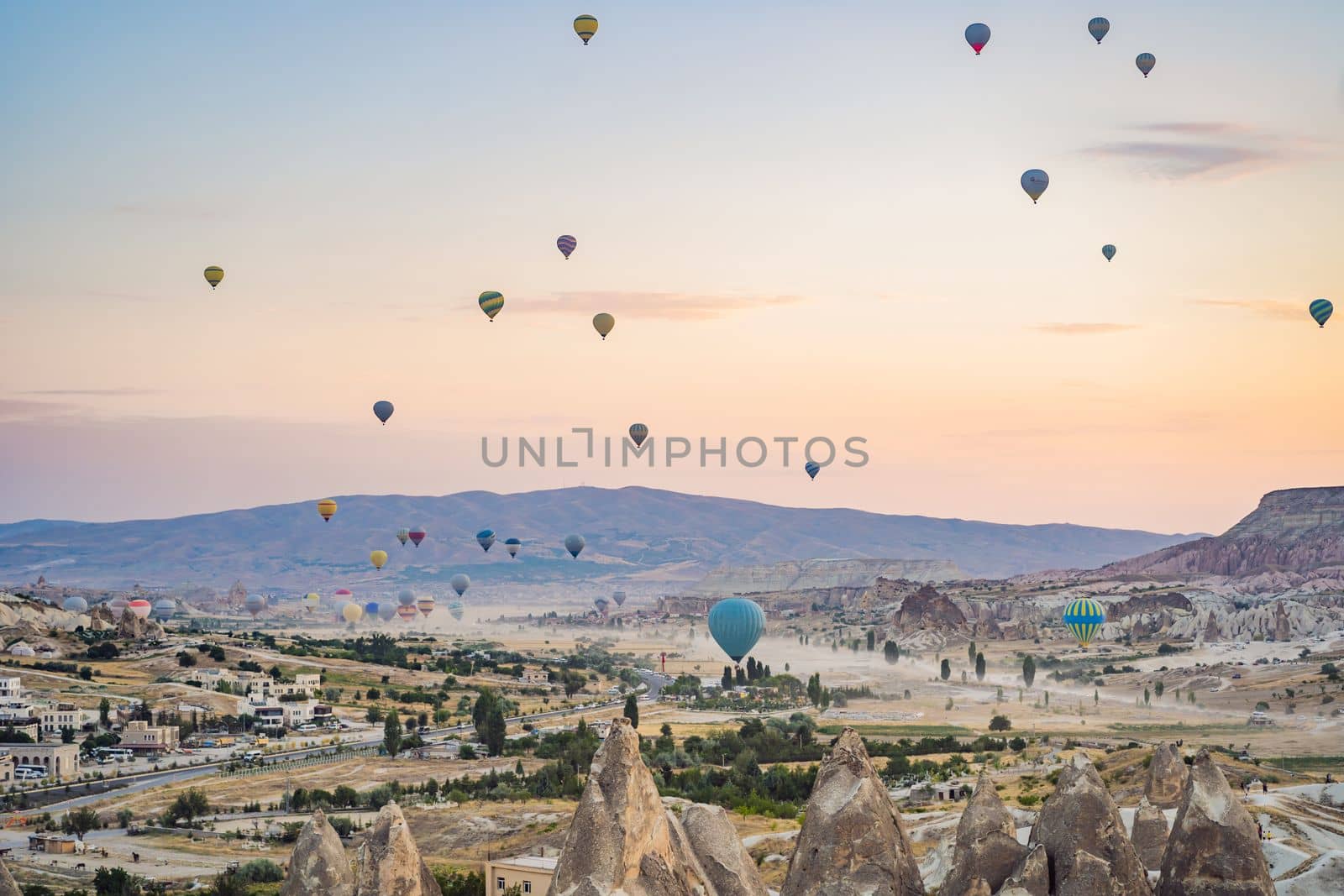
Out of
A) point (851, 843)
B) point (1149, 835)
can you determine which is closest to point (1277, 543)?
point (1149, 835)

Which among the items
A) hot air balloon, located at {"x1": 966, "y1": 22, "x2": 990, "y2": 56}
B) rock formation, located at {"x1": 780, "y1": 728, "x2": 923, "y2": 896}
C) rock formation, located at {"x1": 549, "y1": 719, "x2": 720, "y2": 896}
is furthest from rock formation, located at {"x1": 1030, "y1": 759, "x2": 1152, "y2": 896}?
hot air balloon, located at {"x1": 966, "y1": 22, "x2": 990, "y2": 56}

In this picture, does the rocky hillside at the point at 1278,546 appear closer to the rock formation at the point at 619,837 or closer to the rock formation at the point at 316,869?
the rock formation at the point at 316,869

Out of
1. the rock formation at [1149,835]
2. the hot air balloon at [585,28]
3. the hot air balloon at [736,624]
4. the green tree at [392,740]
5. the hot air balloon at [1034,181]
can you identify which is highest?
the hot air balloon at [585,28]

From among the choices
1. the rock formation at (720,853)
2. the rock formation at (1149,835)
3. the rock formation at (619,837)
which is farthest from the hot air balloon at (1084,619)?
the rock formation at (619,837)

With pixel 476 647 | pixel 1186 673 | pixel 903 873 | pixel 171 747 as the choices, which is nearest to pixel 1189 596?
pixel 1186 673

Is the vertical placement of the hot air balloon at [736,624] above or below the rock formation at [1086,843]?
above

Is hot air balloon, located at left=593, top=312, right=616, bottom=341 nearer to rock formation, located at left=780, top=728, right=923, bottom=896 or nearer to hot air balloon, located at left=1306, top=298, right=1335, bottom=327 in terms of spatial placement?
hot air balloon, located at left=1306, top=298, right=1335, bottom=327

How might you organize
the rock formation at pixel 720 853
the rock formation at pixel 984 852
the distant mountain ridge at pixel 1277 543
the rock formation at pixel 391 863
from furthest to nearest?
the distant mountain ridge at pixel 1277 543 < the rock formation at pixel 720 853 < the rock formation at pixel 984 852 < the rock formation at pixel 391 863
